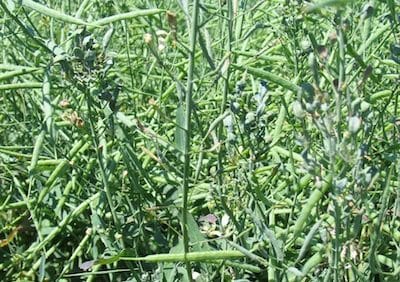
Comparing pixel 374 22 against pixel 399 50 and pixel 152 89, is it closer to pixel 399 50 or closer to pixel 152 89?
pixel 152 89

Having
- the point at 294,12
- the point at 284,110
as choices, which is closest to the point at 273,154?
the point at 284,110

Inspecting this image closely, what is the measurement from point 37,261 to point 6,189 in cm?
23

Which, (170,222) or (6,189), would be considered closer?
(170,222)

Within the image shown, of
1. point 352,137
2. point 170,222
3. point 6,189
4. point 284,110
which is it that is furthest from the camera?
point 6,189

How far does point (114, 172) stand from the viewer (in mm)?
1386

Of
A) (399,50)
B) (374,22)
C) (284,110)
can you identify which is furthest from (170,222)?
(374,22)

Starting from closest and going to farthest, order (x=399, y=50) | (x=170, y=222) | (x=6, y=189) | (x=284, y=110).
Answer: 1. (x=399, y=50)
2. (x=284, y=110)
3. (x=170, y=222)
4. (x=6, y=189)

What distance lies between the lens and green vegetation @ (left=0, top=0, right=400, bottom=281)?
0.92 metres

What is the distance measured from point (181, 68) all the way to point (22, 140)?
337 mm

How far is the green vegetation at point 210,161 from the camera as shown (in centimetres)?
92

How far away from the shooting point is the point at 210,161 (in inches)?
54.9

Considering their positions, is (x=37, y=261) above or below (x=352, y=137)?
below

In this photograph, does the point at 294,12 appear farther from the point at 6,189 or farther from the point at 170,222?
the point at 6,189

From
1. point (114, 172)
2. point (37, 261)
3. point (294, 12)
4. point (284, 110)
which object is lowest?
point (37, 261)
